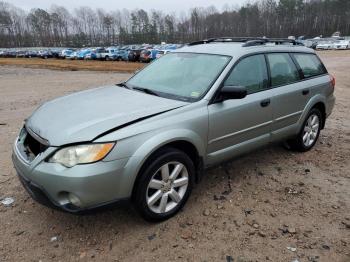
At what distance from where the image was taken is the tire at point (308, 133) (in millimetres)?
5156

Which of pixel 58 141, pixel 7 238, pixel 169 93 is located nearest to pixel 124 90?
pixel 169 93

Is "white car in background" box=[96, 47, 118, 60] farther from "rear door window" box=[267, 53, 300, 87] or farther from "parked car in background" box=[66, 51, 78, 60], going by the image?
"rear door window" box=[267, 53, 300, 87]

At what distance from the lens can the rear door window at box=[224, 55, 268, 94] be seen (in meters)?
3.90

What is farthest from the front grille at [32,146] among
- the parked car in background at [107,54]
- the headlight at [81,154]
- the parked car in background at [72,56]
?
the parked car in background at [72,56]

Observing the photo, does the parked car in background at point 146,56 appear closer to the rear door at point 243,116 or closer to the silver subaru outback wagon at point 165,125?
the silver subaru outback wagon at point 165,125

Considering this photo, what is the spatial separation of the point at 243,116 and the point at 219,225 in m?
1.27

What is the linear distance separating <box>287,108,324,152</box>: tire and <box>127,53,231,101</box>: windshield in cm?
198

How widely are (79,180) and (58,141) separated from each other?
0.41 meters

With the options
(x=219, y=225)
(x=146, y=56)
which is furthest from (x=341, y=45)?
(x=219, y=225)

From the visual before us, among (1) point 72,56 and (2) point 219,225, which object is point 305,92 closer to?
(2) point 219,225

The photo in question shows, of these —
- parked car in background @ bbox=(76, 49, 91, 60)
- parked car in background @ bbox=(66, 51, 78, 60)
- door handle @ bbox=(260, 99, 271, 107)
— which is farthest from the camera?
parked car in background @ bbox=(66, 51, 78, 60)

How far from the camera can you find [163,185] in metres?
3.31

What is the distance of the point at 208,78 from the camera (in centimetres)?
378

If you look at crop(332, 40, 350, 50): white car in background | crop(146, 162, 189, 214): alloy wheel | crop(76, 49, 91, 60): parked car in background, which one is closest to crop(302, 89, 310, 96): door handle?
crop(146, 162, 189, 214): alloy wheel
